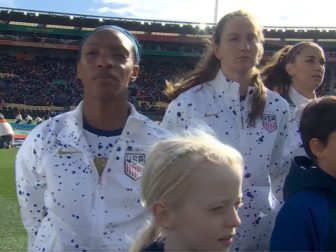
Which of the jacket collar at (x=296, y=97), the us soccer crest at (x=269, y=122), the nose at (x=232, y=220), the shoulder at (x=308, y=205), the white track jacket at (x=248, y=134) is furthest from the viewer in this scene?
the jacket collar at (x=296, y=97)

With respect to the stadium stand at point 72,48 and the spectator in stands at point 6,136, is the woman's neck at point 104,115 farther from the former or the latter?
the stadium stand at point 72,48

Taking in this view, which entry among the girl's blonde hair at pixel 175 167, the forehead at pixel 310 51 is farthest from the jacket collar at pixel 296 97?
the girl's blonde hair at pixel 175 167

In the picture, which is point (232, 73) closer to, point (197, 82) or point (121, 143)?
point (197, 82)

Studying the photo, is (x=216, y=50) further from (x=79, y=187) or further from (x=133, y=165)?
(x=79, y=187)

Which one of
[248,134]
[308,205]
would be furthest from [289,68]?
[308,205]

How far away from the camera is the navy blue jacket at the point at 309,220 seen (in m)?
1.96

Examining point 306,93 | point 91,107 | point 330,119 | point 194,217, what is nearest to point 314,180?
point 330,119

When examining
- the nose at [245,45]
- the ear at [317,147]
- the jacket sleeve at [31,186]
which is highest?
the nose at [245,45]

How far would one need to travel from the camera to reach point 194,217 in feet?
5.99

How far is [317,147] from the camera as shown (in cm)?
229

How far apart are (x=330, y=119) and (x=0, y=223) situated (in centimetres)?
662

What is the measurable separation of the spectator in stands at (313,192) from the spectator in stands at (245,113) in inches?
22.6

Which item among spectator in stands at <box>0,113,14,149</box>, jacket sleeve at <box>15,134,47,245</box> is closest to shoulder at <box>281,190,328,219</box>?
jacket sleeve at <box>15,134,47,245</box>

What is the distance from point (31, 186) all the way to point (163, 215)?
0.89m
